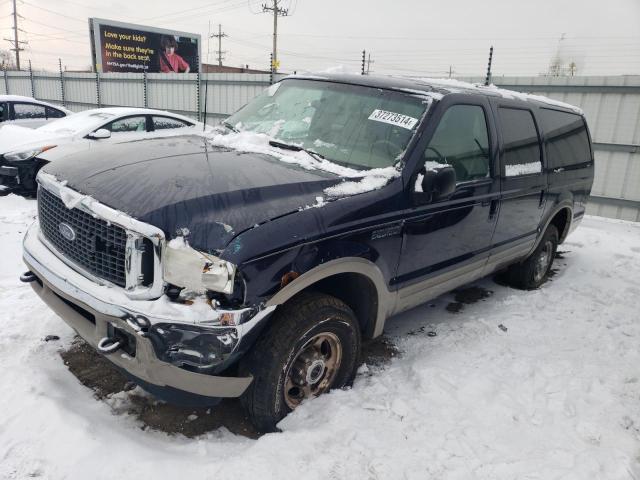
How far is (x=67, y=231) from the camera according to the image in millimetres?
2756

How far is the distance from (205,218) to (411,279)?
168 centimetres

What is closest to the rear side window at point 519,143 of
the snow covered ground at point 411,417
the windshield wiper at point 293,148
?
the snow covered ground at point 411,417

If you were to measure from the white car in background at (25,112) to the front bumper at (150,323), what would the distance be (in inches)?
365

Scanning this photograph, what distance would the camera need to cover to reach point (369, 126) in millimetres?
3432

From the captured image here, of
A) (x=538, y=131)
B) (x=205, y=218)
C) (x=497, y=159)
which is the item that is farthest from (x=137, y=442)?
(x=538, y=131)

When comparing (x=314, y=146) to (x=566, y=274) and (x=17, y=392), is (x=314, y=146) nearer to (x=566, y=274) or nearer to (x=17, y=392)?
(x=17, y=392)

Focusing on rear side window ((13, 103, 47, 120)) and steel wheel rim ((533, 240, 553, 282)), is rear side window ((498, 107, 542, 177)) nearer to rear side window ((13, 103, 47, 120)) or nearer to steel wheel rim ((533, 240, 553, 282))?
steel wheel rim ((533, 240, 553, 282))

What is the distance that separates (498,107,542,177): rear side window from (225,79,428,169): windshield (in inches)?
47.1

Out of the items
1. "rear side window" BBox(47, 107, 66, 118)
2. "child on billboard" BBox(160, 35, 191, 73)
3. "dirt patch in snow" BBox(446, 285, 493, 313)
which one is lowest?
"dirt patch in snow" BBox(446, 285, 493, 313)

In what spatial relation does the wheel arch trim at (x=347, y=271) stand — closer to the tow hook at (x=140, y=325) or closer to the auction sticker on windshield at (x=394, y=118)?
the tow hook at (x=140, y=325)

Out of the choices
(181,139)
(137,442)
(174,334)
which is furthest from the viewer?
(181,139)

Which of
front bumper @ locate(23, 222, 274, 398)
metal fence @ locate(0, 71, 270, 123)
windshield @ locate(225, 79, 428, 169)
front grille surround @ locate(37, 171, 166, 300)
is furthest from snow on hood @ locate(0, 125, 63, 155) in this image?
front bumper @ locate(23, 222, 274, 398)

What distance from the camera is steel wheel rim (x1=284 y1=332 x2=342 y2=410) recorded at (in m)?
2.84

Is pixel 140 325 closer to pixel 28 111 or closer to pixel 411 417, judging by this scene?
pixel 411 417
